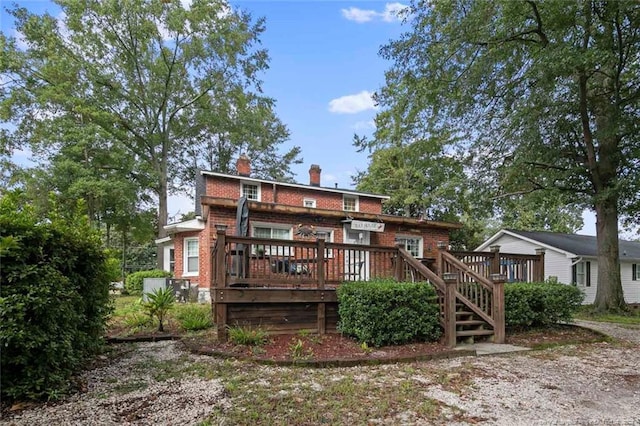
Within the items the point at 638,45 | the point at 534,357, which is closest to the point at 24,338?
the point at 534,357

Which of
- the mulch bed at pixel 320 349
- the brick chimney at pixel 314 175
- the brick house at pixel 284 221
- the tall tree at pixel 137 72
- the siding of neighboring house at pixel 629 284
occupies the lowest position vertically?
the siding of neighboring house at pixel 629 284

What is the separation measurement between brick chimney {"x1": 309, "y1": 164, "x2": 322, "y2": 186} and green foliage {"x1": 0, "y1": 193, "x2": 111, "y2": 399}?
1440 centimetres

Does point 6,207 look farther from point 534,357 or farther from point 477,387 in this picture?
point 534,357

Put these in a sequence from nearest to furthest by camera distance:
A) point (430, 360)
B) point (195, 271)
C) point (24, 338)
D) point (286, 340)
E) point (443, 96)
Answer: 1. point (24, 338)
2. point (430, 360)
3. point (286, 340)
4. point (443, 96)
5. point (195, 271)

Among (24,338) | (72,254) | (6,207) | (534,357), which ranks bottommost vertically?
(534,357)

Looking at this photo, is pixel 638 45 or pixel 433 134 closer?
pixel 638 45

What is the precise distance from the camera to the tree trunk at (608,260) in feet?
40.1

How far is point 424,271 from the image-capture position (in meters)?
6.43

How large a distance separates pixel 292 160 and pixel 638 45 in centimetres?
2264

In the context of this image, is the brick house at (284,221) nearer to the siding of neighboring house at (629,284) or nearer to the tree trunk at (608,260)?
the tree trunk at (608,260)

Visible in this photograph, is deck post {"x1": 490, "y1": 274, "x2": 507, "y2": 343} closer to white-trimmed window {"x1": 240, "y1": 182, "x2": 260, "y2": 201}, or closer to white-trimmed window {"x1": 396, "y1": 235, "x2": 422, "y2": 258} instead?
white-trimmed window {"x1": 396, "y1": 235, "x2": 422, "y2": 258}

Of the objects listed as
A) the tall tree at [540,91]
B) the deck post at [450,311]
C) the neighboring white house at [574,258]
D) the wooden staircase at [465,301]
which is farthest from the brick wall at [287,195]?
the deck post at [450,311]

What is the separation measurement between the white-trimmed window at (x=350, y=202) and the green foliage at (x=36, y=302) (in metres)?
13.7

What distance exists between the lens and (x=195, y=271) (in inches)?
537
